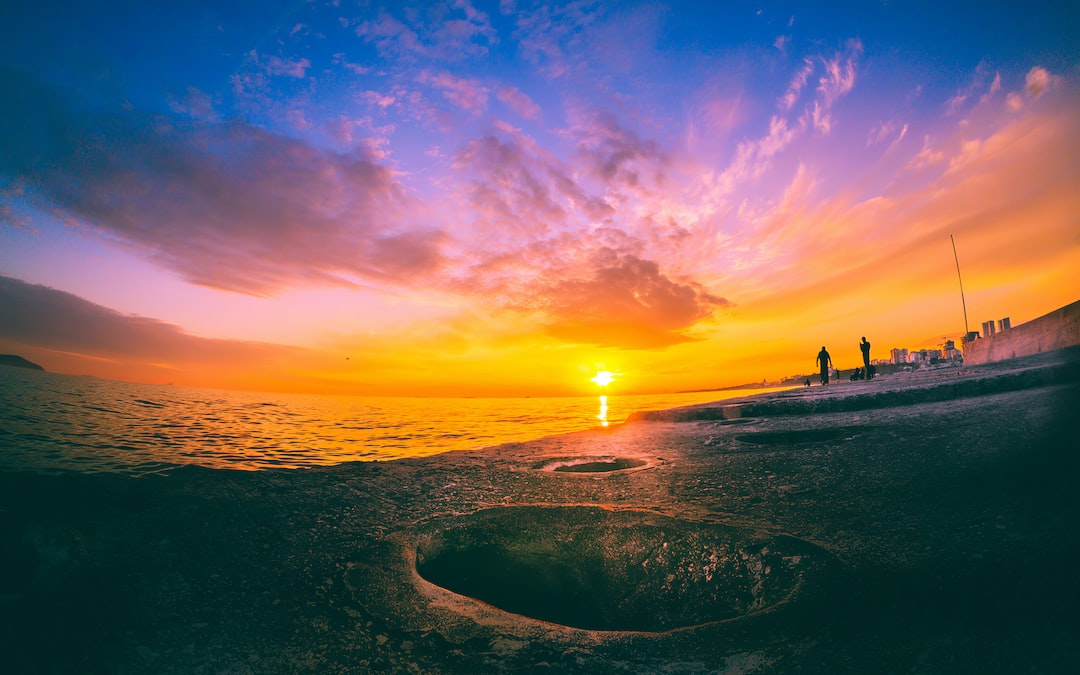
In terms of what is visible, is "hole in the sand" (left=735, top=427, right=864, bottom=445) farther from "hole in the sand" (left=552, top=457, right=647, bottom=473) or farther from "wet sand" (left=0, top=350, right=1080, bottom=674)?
"hole in the sand" (left=552, top=457, right=647, bottom=473)

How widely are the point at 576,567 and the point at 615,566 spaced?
346 mm

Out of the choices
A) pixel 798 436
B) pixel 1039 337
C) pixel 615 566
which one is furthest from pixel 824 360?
pixel 615 566

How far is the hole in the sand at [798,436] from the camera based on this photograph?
25.5 feet

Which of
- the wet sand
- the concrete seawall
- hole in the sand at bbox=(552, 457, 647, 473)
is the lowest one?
hole in the sand at bbox=(552, 457, 647, 473)

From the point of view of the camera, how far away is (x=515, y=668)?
2.23 m

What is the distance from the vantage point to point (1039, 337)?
64.5ft

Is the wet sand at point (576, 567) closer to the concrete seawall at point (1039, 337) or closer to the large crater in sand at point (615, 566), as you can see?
the large crater in sand at point (615, 566)

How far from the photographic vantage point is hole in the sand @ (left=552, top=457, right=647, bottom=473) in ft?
24.7

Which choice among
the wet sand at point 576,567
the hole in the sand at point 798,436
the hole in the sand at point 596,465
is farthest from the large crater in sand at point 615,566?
the hole in the sand at point 798,436

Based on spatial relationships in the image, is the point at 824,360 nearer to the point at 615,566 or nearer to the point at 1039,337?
the point at 1039,337

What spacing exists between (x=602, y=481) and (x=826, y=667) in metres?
4.30

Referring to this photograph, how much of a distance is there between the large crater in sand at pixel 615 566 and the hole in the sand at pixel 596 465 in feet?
10.2

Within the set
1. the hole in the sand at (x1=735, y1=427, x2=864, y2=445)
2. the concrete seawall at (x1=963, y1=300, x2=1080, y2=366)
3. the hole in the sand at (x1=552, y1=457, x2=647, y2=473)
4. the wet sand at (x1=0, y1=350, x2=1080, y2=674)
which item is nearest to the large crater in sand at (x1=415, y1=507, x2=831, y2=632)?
the wet sand at (x1=0, y1=350, x2=1080, y2=674)

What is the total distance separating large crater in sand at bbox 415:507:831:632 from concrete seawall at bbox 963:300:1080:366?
22.2 m
